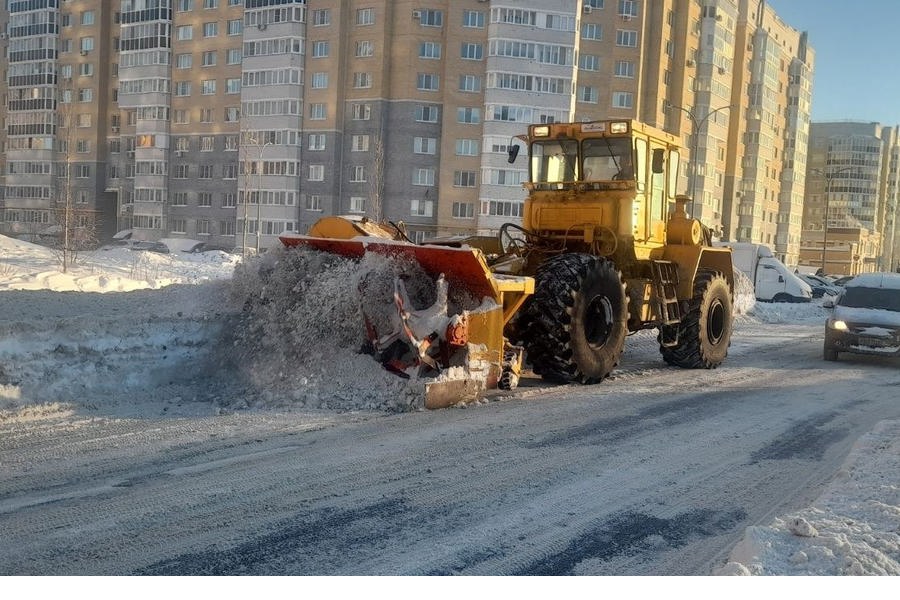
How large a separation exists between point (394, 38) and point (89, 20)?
109ft

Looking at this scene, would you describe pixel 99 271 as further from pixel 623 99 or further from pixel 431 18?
pixel 623 99

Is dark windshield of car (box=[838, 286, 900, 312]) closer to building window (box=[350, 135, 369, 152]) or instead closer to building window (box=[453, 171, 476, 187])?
building window (box=[453, 171, 476, 187])

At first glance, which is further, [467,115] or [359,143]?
[359,143]

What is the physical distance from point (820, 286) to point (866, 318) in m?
28.5

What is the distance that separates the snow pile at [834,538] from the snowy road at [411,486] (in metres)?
0.26

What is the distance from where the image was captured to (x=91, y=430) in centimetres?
627

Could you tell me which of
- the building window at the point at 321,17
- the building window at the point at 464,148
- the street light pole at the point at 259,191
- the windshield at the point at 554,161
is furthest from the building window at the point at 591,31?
the windshield at the point at 554,161

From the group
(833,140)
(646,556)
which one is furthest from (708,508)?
(833,140)

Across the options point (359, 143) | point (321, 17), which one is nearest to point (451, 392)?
point (359, 143)

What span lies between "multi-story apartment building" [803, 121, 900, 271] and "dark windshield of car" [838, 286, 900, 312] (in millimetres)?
1483

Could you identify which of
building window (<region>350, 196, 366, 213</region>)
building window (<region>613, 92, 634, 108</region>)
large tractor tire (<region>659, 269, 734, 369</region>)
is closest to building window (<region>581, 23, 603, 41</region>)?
building window (<region>613, 92, 634, 108</region>)

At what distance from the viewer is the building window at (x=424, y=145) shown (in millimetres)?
53531

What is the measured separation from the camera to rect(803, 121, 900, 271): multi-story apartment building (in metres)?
9.95

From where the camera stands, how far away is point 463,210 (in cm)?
5281
